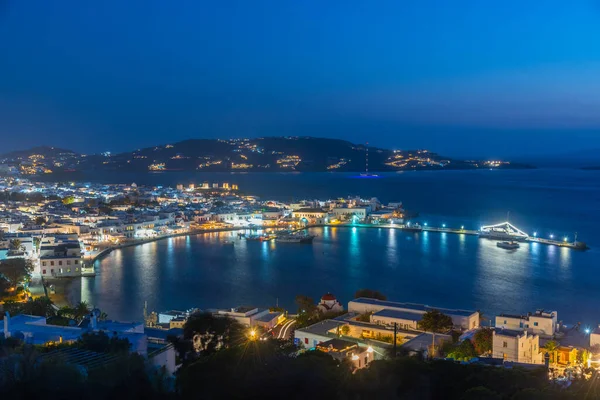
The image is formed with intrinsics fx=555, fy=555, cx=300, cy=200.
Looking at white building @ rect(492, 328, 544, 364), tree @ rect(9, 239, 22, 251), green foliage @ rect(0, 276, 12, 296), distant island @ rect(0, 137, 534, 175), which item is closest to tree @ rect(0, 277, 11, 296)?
green foliage @ rect(0, 276, 12, 296)

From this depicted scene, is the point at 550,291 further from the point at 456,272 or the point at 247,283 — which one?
the point at 247,283

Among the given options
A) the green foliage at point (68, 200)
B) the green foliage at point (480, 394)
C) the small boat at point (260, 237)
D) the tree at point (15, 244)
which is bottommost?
the small boat at point (260, 237)

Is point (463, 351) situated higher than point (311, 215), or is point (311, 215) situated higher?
point (311, 215)

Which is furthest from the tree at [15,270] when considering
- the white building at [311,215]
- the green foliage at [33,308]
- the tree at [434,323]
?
the white building at [311,215]

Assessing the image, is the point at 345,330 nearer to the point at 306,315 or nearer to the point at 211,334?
the point at 306,315

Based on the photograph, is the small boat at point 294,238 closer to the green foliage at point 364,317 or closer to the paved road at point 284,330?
the paved road at point 284,330

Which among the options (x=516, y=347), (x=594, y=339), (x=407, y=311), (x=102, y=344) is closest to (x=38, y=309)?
(x=102, y=344)

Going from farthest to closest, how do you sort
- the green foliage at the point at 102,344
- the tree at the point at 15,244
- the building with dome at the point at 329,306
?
1. the tree at the point at 15,244
2. the building with dome at the point at 329,306
3. the green foliage at the point at 102,344
